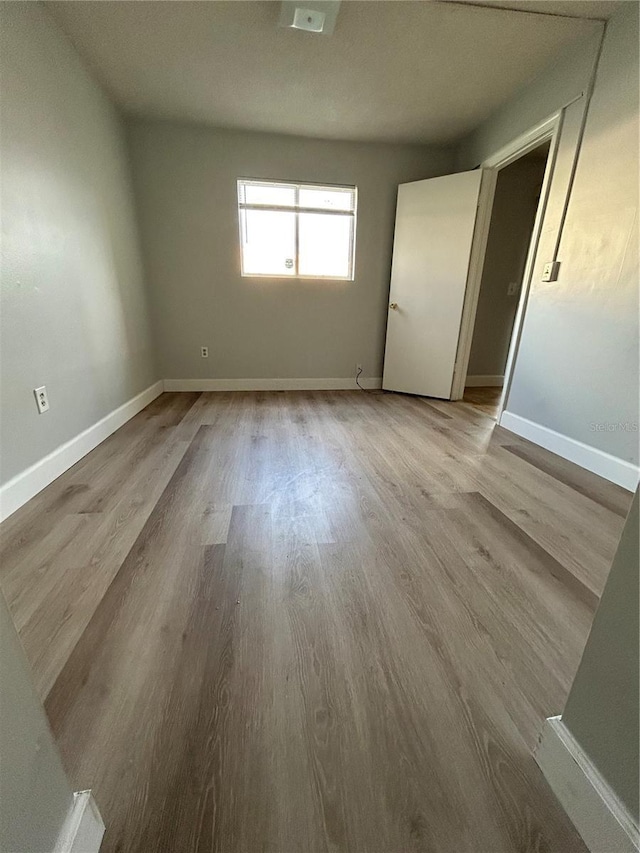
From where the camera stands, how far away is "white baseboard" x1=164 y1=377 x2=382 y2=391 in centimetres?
364

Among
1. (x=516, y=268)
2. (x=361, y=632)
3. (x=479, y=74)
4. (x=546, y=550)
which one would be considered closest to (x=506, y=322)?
(x=516, y=268)

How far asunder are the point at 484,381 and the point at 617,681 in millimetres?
4220

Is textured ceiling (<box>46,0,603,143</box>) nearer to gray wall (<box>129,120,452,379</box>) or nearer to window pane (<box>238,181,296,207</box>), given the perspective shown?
gray wall (<box>129,120,452,379</box>)

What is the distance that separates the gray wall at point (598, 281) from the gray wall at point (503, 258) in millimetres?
1484

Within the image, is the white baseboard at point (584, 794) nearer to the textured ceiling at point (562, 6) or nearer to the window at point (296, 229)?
the textured ceiling at point (562, 6)

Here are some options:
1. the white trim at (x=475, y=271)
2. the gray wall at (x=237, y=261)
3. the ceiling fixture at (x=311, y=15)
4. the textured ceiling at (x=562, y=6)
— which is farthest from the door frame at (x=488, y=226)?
the ceiling fixture at (x=311, y=15)

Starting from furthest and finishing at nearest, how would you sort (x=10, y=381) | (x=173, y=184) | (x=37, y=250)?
(x=173, y=184) < (x=37, y=250) < (x=10, y=381)

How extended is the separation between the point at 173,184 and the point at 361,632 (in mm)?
3814

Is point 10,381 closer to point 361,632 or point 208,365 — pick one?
point 361,632

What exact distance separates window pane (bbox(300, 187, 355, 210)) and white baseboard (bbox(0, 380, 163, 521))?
2.56 m

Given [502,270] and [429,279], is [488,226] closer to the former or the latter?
[429,279]

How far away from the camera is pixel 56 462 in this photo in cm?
184

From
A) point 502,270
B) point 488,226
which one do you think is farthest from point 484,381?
point 488,226

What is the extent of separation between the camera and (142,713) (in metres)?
0.76
